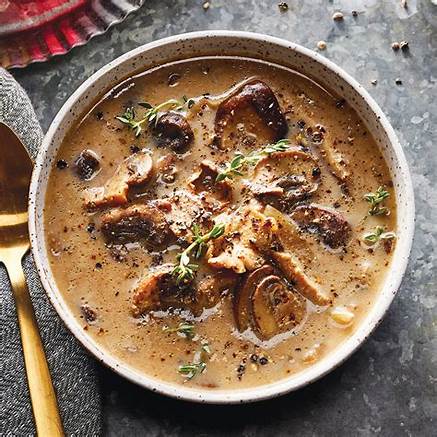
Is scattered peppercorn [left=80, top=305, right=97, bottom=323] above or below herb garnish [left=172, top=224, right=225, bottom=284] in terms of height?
below

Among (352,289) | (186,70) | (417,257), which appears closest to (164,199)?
(186,70)

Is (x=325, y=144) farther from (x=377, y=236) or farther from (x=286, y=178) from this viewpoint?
(x=377, y=236)

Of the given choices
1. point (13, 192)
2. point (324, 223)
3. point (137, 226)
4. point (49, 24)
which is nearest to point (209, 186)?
point (137, 226)

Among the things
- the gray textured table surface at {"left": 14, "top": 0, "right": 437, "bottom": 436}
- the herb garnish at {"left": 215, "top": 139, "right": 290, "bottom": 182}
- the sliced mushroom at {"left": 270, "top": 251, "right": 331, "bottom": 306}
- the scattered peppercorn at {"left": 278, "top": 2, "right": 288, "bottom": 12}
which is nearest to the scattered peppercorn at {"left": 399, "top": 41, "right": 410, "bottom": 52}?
the gray textured table surface at {"left": 14, "top": 0, "right": 437, "bottom": 436}

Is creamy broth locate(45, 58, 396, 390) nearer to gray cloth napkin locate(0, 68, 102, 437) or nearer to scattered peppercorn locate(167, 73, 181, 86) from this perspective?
scattered peppercorn locate(167, 73, 181, 86)

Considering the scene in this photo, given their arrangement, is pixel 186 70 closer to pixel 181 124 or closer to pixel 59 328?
pixel 181 124

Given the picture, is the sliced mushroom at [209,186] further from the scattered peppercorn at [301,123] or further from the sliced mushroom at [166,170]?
the scattered peppercorn at [301,123]
